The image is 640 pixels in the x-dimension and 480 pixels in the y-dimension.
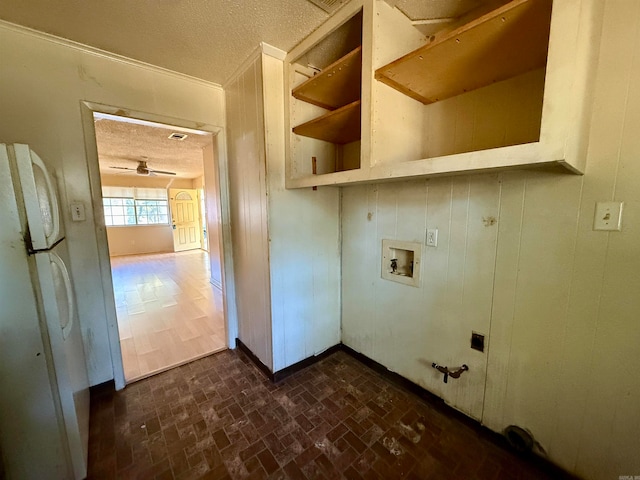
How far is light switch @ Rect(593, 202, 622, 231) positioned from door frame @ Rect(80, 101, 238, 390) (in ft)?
7.79

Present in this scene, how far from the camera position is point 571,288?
110 cm

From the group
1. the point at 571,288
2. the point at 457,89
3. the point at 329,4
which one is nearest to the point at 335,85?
the point at 329,4

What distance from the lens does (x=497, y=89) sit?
49.7 inches

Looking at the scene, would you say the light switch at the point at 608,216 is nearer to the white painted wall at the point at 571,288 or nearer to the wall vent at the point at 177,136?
the white painted wall at the point at 571,288

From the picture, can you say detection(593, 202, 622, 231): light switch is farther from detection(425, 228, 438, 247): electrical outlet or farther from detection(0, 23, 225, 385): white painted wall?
detection(0, 23, 225, 385): white painted wall

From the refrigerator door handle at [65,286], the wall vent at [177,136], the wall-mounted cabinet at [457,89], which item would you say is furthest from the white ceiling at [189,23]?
the wall vent at [177,136]

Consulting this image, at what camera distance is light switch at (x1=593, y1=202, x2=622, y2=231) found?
0.96 meters

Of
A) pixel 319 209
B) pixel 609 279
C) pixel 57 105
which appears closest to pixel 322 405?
pixel 319 209

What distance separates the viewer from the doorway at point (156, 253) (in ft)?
7.88

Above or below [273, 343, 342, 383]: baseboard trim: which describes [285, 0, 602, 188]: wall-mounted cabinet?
above

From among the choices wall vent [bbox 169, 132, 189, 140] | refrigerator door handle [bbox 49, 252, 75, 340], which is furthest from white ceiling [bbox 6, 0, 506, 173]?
wall vent [bbox 169, 132, 189, 140]

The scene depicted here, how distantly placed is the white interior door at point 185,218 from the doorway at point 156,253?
4cm

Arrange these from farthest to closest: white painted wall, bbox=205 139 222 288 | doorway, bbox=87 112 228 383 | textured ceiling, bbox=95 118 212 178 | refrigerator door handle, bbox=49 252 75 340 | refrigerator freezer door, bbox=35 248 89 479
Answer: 1. white painted wall, bbox=205 139 222 288
2. textured ceiling, bbox=95 118 212 178
3. doorway, bbox=87 112 228 383
4. refrigerator door handle, bbox=49 252 75 340
5. refrigerator freezer door, bbox=35 248 89 479

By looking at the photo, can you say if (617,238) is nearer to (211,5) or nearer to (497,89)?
(497,89)
